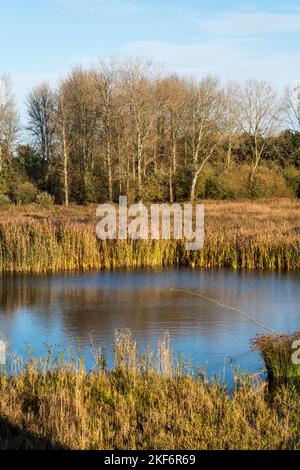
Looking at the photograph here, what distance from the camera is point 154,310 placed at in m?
11.3

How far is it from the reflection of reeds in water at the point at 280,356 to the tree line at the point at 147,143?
2633 centimetres

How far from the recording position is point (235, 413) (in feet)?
18.2

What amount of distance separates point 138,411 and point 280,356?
197cm

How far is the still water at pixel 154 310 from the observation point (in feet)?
28.7

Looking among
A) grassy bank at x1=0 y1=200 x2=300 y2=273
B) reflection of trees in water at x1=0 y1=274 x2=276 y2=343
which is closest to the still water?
reflection of trees in water at x1=0 y1=274 x2=276 y2=343

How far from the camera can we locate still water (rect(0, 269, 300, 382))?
8.76 meters

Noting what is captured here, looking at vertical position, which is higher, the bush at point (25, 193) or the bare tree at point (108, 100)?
the bare tree at point (108, 100)

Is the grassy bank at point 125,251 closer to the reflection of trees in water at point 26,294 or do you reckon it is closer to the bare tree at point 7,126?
the reflection of trees in water at point 26,294

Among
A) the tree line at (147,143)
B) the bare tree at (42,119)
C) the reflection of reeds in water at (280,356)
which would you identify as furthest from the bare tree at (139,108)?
the reflection of reeds in water at (280,356)

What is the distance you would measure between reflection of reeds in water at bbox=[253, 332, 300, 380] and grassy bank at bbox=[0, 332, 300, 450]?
50 centimetres

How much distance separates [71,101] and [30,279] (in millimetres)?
27548

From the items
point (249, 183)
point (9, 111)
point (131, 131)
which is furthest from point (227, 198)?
point (9, 111)

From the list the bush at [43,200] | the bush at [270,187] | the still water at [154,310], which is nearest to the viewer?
the still water at [154,310]

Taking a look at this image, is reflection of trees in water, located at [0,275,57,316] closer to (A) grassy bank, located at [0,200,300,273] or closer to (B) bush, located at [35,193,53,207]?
(A) grassy bank, located at [0,200,300,273]
